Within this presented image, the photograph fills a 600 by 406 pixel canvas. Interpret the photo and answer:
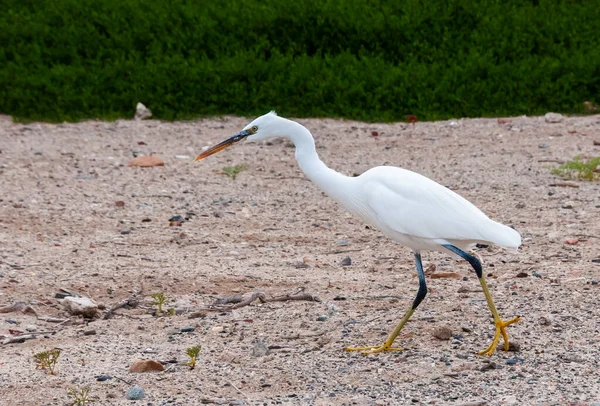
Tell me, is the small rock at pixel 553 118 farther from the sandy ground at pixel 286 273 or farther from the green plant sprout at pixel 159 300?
the green plant sprout at pixel 159 300

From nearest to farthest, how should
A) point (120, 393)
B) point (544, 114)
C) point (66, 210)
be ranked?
point (120, 393)
point (66, 210)
point (544, 114)

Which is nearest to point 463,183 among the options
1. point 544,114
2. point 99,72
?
point 544,114

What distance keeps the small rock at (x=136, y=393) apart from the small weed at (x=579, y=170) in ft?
17.3

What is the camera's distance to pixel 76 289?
19.7 ft

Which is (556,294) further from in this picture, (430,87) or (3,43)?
(3,43)

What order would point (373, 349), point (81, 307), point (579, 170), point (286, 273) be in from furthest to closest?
point (579, 170), point (286, 273), point (81, 307), point (373, 349)

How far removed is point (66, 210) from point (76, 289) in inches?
84.3

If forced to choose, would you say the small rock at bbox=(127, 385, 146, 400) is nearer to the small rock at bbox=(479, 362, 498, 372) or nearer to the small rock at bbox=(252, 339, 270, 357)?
the small rock at bbox=(252, 339, 270, 357)

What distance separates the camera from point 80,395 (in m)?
4.38

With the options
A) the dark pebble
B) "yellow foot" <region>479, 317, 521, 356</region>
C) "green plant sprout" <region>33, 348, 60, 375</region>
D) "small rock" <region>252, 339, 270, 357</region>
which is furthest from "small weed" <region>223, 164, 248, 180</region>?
the dark pebble

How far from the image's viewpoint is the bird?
4.83m

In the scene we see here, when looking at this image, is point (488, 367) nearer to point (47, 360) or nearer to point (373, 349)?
point (373, 349)

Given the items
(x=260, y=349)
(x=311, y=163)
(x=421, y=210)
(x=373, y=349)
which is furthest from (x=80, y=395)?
(x=421, y=210)

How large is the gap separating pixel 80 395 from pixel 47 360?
0.36m
